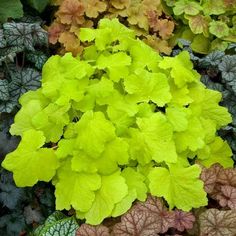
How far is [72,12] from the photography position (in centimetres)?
255

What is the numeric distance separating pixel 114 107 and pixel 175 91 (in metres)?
0.33

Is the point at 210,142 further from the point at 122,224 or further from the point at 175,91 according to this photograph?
the point at 122,224

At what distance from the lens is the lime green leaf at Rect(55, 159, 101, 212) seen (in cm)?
192

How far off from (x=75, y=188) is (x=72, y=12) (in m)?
0.99

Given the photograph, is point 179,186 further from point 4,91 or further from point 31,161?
point 4,91

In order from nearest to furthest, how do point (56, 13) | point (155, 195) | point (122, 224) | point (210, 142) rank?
point (122, 224) → point (155, 195) → point (210, 142) → point (56, 13)

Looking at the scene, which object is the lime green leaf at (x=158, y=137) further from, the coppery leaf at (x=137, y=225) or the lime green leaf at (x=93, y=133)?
the coppery leaf at (x=137, y=225)

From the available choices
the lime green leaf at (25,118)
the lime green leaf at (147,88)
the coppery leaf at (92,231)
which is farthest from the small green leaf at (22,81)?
the coppery leaf at (92,231)

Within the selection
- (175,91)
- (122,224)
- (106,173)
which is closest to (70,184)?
(106,173)

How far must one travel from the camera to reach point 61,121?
201cm

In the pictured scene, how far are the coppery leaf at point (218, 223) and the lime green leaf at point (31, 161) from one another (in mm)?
597

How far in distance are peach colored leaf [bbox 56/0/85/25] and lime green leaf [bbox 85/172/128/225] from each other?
0.94 metres

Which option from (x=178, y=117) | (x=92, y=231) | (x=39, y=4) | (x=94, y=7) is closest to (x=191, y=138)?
(x=178, y=117)

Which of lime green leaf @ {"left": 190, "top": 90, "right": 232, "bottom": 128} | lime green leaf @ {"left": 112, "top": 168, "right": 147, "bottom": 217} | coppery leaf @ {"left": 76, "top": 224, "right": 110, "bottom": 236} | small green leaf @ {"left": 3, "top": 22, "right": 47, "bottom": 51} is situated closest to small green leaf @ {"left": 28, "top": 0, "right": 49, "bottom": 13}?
small green leaf @ {"left": 3, "top": 22, "right": 47, "bottom": 51}
